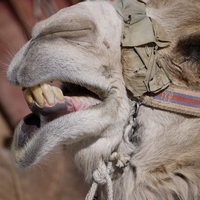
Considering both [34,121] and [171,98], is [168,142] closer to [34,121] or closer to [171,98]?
[171,98]

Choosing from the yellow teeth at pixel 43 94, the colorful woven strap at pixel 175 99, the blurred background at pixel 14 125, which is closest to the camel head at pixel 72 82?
the yellow teeth at pixel 43 94

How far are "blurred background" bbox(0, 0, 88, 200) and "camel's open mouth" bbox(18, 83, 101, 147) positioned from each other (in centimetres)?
117

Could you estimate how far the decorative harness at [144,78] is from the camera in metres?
1.88

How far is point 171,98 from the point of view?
1.92 meters

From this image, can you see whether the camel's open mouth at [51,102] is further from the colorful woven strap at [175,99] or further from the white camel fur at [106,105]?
the colorful woven strap at [175,99]

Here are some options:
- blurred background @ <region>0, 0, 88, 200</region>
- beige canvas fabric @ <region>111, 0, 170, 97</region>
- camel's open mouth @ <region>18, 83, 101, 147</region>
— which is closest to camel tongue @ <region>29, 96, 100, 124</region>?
camel's open mouth @ <region>18, 83, 101, 147</region>

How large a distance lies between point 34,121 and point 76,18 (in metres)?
0.38

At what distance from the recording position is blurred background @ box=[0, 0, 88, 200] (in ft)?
9.92

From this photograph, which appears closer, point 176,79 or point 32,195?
point 176,79

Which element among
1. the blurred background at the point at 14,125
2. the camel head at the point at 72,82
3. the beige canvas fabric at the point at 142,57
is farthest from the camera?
the blurred background at the point at 14,125

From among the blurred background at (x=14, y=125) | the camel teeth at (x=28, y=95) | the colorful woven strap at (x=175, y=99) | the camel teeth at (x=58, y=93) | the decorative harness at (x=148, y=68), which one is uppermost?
the camel teeth at (x=28, y=95)

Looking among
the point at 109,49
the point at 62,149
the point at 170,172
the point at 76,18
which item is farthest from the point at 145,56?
the point at 62,149

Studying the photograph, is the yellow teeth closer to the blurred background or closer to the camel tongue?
the camel tongue

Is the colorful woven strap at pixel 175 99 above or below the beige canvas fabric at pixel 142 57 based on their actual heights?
below
